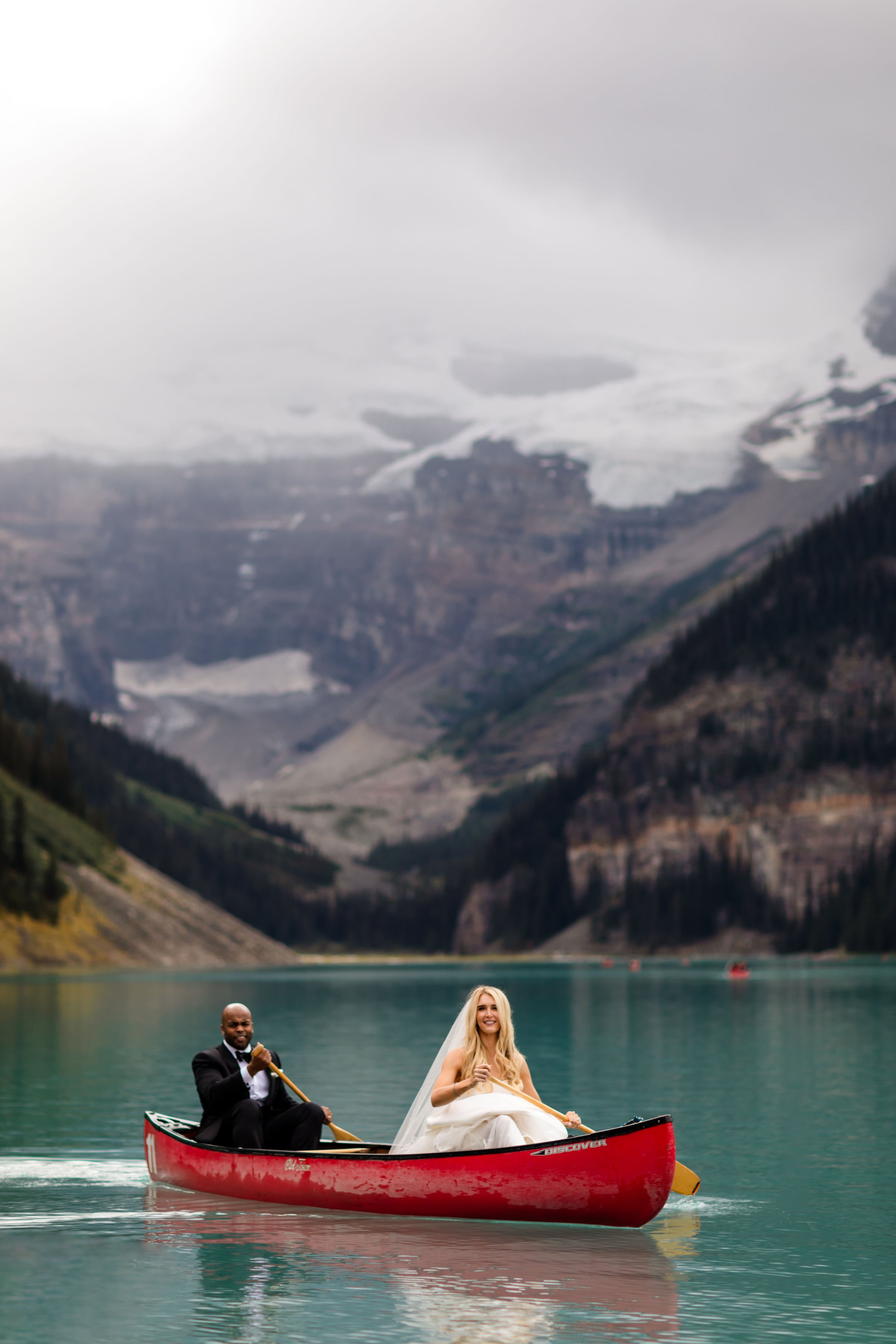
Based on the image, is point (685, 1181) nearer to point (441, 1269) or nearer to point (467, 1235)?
point (467, 1235)

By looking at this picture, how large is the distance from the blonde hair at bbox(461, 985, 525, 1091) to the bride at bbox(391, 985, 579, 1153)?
1 cm

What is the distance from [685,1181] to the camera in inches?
1412

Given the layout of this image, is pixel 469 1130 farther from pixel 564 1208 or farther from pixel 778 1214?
pixel 778 1214

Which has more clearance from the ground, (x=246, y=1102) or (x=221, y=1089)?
(x=221, y=1089)

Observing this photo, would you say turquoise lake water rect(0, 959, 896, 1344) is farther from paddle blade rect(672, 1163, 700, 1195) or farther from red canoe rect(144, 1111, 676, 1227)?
paddle blade rect(672, 1163, 700, 1195)

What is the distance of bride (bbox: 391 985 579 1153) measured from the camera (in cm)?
3133

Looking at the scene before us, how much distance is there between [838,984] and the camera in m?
181

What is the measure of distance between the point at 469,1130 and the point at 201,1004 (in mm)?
104782

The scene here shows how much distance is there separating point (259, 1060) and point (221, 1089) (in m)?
1.65

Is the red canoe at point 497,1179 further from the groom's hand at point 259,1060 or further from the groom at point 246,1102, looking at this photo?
the groom's hand at point 259,1060

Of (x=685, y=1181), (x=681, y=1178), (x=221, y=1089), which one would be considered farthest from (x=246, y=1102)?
(x=685, y=1181)

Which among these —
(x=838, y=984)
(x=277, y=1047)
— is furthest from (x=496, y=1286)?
(x=838, y=984)

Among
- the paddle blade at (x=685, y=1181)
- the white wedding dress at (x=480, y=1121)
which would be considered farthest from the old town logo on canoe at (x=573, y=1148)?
the paddle blade at (x=685, y=1181)

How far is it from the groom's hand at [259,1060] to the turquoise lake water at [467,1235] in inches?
129
